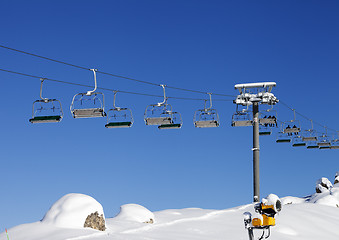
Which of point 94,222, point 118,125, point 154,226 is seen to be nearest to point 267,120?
point 154,226

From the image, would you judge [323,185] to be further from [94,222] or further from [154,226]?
[94,222]

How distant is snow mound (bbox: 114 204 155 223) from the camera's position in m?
23.5

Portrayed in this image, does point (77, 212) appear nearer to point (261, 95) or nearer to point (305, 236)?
point (305, 236)

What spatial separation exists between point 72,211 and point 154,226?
3812mm

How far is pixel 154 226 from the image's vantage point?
21031mm

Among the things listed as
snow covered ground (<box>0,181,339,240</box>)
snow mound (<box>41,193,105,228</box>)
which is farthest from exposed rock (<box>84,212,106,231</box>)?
snow covered ground (<box>0,181,339,240</box>)

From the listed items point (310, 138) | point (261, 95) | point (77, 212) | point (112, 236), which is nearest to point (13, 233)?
point (77, 212)

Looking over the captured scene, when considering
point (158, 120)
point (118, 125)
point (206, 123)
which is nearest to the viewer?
point (118, 125)

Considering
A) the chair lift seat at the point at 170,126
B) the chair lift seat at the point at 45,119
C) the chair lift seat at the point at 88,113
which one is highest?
the chair lift seat at the point at 88,113

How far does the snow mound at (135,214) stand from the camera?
23516 millimetres

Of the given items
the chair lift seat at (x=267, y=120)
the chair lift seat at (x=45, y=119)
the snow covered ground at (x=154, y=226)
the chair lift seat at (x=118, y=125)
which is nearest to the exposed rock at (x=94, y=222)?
the snow covered ground at (x=154, y=226)

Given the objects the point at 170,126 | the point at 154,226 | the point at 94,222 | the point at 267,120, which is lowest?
the point at 154,226

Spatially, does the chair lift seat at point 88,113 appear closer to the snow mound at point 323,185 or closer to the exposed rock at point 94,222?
the exposed rock at point 94,222

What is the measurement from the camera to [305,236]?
20.9 meters
